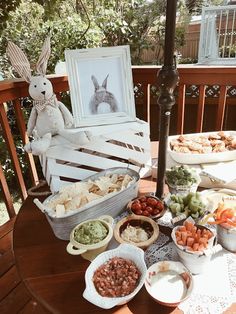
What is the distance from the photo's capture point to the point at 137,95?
3.45m

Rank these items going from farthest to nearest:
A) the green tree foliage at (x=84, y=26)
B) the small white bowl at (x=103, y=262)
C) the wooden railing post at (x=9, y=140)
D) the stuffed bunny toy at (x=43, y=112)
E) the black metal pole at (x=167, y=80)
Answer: the green tree foliage at (x=84, y=26), the wooden railing post at (x=9, y=140), the stuffed bunny toy at (x=43, y=112), the black metal pole at (x=167, y=80), the small white bowl at (x=103, y=262)

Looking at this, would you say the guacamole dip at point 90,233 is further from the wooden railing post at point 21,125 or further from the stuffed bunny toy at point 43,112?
the wooden railing post at point 21,125

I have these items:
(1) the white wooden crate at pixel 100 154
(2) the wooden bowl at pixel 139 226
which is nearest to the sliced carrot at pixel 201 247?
(2) the wooden bowl at pixel 139 226

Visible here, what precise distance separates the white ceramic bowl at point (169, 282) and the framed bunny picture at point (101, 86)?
67 cm

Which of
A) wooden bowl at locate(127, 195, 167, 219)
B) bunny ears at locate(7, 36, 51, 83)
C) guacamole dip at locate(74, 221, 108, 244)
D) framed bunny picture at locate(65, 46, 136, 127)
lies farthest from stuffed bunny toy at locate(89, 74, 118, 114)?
guacamole dip at locate(74, 221, 108, 244)

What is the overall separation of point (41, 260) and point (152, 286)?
0.34 m

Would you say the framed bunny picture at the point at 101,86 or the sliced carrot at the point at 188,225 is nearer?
the sliced carrot at the point at 188,225

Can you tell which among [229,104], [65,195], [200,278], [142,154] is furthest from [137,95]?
[200,278]

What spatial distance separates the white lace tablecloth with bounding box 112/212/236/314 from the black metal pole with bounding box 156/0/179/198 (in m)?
0.28

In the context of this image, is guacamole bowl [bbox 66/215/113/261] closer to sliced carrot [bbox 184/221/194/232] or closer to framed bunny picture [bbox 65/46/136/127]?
sliced carrot [bbox 184/221/194/232]

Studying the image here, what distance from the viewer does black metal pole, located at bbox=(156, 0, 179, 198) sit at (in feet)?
2.49

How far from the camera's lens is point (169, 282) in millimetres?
710

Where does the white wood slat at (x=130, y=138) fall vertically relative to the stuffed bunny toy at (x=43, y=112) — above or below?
below

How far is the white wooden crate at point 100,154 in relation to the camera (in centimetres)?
108
